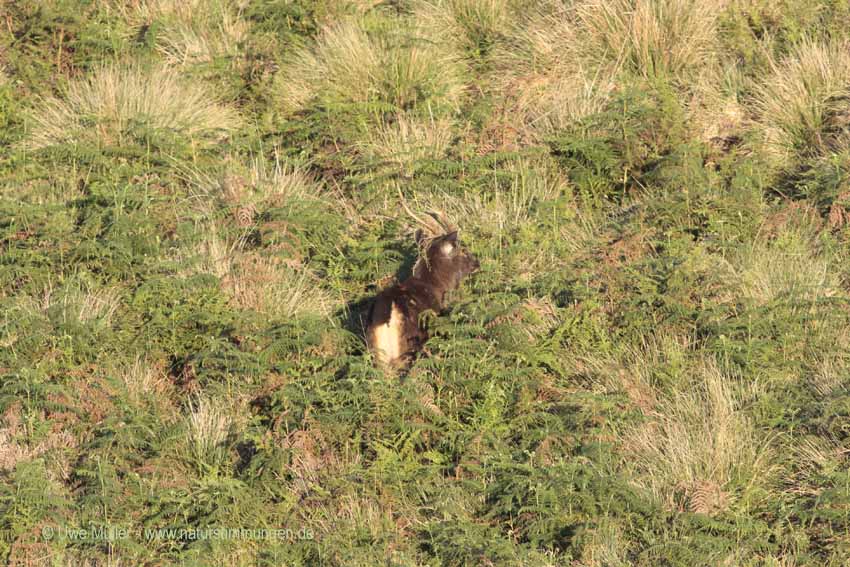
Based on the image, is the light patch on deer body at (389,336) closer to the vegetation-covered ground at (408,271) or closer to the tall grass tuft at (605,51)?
the vegetation-covered ground at (408,271)

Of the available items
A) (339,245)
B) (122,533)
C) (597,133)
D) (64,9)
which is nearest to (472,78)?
(597,133)

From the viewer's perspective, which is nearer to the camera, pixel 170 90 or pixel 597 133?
pixel 597 133

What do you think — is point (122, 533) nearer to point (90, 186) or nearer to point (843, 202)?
point (90, 186)

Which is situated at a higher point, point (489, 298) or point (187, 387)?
point (489, 298)

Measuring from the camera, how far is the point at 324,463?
22.8 ft

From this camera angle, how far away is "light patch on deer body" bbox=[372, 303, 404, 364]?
7426mm

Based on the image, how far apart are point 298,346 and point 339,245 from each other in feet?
4.19

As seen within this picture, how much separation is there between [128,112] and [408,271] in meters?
2.77

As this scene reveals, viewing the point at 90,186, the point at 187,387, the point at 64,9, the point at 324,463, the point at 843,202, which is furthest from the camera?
the point at 64,9

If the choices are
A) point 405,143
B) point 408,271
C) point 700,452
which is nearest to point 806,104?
point 405,143

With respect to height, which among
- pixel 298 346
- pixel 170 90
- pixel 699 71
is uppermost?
pixel 699 71

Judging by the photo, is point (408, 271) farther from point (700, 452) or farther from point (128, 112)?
point (128, 112)

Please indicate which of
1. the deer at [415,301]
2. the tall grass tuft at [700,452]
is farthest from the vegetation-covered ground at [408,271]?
the deer at [415,301]

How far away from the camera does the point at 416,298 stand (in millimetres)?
7543
